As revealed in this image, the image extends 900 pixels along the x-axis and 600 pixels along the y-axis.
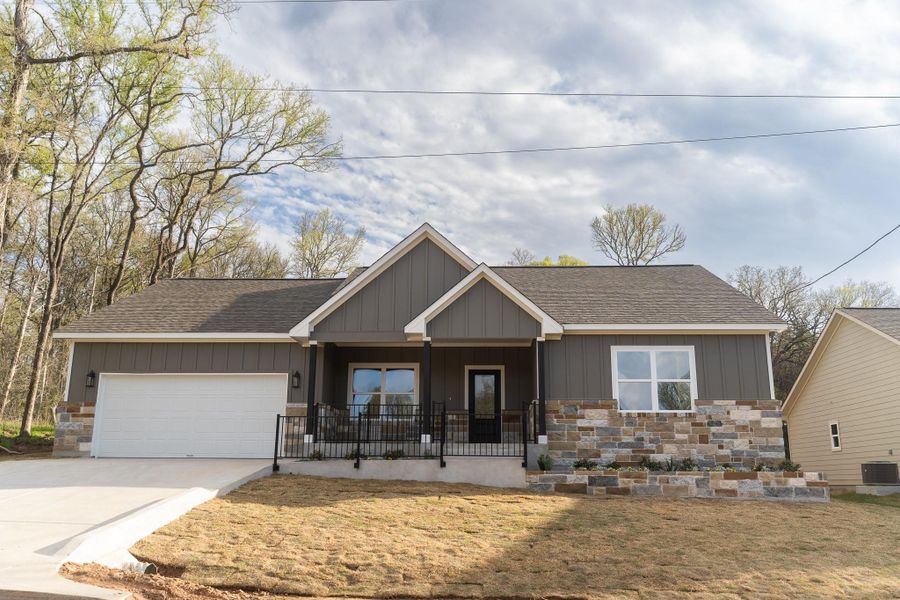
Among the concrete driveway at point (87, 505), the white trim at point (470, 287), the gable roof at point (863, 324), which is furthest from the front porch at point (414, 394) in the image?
the gable roof at point (863, 324)

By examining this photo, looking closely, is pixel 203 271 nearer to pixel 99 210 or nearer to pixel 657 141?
pixel 99 210

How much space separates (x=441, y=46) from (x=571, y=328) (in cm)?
662

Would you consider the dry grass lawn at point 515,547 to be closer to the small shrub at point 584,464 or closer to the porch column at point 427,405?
the small shrub at point 584,464

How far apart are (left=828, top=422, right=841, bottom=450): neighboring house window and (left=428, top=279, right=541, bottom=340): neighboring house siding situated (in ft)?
35.7

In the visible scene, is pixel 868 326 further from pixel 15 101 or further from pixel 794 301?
pixel 15 101

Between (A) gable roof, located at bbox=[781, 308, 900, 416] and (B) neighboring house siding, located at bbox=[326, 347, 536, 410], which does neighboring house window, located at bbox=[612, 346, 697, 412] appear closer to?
(B) neighboring house siding, located at bbox=[326, 347, 536, 410]

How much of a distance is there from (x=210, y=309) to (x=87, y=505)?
7.91m

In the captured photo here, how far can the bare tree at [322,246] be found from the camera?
31.7 m

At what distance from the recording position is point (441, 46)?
13.8 m

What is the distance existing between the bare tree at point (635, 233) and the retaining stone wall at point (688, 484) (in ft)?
66.0

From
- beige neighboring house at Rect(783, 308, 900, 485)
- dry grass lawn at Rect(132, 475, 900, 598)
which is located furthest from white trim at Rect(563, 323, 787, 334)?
dry grass lawn at Rect(132, 475, 900, 598)

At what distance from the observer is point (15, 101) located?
15.0 metres

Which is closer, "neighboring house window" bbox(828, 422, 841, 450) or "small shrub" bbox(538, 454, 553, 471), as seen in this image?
"small shrub" bbox(538, 454, 553, 471)

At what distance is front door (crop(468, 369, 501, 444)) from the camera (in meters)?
15.3
